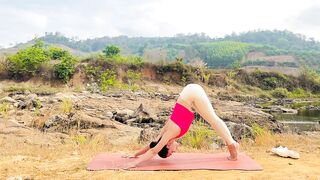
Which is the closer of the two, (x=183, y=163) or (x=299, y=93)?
(x=183, y=163)

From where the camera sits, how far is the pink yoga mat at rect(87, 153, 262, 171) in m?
5.86

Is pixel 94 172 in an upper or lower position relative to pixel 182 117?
lower

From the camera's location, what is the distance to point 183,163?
6.16m

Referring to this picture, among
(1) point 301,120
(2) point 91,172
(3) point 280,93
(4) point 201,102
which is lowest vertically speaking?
(3) point 280,93

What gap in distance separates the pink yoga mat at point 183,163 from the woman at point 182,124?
0.13 m

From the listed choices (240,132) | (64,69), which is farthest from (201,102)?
(64,69)

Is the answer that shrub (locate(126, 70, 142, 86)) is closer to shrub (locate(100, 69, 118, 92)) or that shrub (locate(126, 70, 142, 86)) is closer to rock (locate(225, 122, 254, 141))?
shrub (locate(100, 69, 118, 92))

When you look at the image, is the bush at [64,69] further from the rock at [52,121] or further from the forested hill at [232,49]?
the rock at [52,121]

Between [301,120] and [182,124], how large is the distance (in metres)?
19.8

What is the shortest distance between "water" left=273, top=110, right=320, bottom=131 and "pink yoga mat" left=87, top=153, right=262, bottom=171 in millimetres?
13343

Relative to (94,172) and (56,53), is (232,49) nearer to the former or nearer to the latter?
(56,53)

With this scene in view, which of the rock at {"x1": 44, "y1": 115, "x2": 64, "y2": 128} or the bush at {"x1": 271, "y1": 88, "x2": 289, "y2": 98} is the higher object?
the rock at {"x1": 44, "y1": 115, "x2": 64, "y2": 128}

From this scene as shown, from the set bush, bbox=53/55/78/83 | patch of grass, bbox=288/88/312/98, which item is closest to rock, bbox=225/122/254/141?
bush, bbox=53/55/78/83

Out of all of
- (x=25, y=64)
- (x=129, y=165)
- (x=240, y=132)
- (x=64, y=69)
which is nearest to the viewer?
(x=129, y=165)
